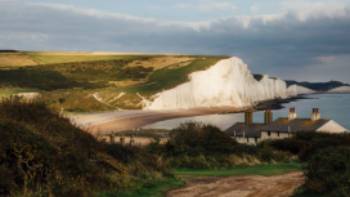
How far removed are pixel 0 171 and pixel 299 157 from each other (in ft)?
83.2

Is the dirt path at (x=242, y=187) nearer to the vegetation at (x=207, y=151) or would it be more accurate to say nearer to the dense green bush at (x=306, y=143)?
the vegetation at (x=207, y=151)

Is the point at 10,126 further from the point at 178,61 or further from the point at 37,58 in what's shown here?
the point at 37,58

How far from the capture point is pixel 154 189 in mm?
19703

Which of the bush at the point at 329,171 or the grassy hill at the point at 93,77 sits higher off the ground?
the bush at the point at 329,171

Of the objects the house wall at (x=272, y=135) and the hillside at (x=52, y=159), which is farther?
the house wall at (x=272, y=135)

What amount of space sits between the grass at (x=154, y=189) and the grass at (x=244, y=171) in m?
4.31

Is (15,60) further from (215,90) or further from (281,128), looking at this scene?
(281,128)

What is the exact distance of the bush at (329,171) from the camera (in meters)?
15.5

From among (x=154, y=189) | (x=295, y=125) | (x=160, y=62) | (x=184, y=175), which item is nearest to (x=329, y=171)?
(x=154, y=189)

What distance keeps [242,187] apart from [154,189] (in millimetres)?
2940

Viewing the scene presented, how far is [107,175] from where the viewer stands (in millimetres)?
18078

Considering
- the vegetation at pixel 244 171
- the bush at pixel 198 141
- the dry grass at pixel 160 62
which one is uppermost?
the dry grass at pixel 160 62

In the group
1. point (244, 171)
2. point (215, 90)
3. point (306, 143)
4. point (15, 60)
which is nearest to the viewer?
point (244, 171)

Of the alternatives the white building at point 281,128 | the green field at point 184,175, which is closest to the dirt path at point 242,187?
the green field at point 184,175
